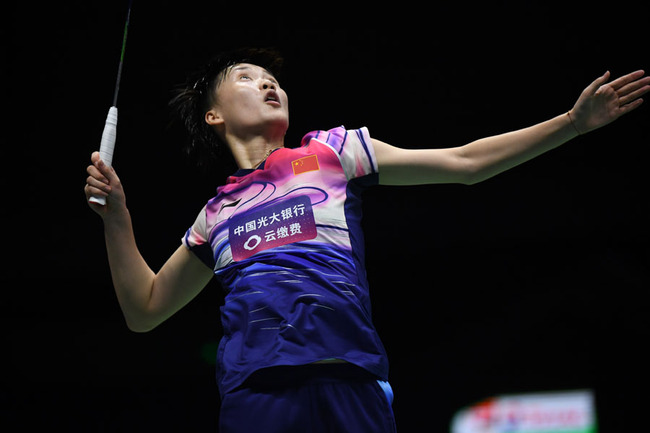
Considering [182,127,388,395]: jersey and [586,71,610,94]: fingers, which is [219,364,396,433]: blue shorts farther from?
[586,71,610,94]: fingers

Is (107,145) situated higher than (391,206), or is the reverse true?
(391,206)

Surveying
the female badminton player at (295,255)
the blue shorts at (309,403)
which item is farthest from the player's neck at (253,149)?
the blue shorts at (309,403)

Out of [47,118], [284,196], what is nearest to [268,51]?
[284,196]

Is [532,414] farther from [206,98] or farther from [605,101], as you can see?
[605,101]

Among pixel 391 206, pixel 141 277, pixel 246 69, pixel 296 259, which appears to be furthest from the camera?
pixel 391 206

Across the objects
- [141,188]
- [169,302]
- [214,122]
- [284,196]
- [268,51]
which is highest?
[141,188]

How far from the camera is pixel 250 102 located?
1703mm

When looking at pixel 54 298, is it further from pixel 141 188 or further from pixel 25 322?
pixel 141 188

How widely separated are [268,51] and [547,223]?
3063 millimetres

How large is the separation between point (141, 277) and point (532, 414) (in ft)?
11.6

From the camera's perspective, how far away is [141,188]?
4.02m

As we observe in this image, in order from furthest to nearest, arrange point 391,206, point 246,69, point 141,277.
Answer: point 391,206
point 246,69
point 141,277

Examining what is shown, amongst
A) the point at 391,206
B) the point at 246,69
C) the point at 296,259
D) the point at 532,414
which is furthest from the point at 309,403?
the point at 532,414

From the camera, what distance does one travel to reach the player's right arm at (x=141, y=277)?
5.17ft
